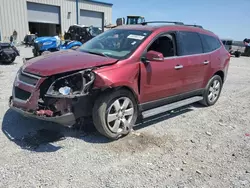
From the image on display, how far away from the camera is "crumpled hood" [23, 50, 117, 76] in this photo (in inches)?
128

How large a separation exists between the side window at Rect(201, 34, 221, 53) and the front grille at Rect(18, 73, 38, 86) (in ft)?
12.6

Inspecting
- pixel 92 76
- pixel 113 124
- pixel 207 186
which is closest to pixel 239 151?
pixel 207 186

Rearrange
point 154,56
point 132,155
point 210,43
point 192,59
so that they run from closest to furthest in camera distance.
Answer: point 132,155, point 154,56, point 192,59, point 210,43

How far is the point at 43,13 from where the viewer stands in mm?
24266

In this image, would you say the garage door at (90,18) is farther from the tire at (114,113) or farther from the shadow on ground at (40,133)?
the tire at (114,113)

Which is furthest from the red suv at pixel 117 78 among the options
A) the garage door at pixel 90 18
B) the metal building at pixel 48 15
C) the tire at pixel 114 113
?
the garage door at pixel 90 18

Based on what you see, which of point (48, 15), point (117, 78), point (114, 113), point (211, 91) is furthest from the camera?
point (48, 15)

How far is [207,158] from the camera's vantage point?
3387 millimetres

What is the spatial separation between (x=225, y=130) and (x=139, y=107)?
1826 mm

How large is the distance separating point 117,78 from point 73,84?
67 centimetres

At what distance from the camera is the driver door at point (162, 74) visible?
3.97m

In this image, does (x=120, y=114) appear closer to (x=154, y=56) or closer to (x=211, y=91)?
(x=154, y=56)

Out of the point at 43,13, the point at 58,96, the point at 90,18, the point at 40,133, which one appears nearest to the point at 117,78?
the point at 58,96

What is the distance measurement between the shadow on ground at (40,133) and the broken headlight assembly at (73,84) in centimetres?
86
